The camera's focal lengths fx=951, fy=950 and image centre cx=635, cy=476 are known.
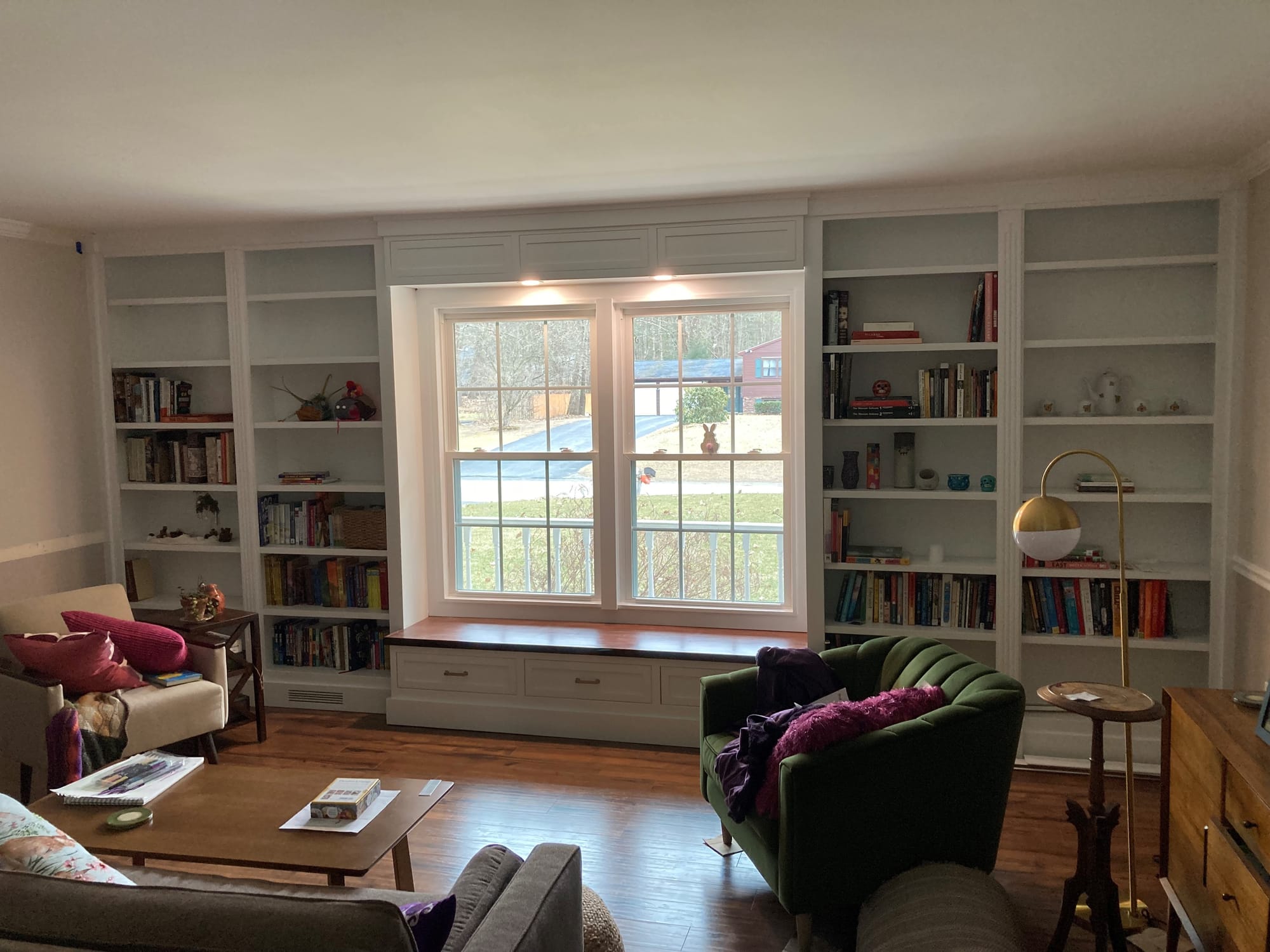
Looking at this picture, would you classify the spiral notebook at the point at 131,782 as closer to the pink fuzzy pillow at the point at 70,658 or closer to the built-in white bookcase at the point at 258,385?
the pink fuzzy pillow at the point at 70,658

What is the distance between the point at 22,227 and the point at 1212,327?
570cm

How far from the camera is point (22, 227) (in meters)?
4.78

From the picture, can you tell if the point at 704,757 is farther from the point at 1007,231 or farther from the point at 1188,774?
the point at 1007,231

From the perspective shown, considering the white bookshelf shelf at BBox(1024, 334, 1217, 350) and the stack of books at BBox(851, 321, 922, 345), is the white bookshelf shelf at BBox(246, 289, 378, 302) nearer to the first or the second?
the stack of books at BBox(851, 321, 922, 345)

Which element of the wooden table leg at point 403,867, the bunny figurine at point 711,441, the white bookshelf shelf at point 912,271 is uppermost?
the white bookshelf shelf at point 912,271

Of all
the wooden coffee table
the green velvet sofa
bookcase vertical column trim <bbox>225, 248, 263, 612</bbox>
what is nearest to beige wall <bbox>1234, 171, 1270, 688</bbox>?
the green velvet sofa

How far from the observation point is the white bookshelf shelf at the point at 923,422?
169 inches

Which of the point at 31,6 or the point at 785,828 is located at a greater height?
the point at 31,6

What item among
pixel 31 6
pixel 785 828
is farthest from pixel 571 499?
pixel 31 6

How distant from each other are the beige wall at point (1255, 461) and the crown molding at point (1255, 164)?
3cm

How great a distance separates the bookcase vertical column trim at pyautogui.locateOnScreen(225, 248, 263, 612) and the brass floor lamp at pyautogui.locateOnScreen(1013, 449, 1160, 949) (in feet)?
13.0

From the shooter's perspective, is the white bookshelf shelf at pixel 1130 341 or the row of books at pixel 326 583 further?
the row of books at pixel 326 583

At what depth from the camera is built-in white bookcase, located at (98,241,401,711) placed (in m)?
5.13

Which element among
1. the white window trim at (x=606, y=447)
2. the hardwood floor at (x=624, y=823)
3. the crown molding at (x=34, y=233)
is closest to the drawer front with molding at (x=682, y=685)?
the hardwood floor at (x=624, y=823)
